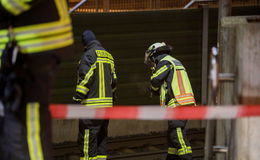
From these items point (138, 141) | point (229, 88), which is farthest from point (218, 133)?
point (138, 141)

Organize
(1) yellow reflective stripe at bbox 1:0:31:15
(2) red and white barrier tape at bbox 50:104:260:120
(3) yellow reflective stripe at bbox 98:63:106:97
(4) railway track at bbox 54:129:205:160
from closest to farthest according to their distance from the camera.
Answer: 1. (1) yellow reflective stripe at bbox 1:0:31:15
2. (2) red and white barrier tape at bbox 50:104:260:120
3. (3) yellow reflective stripe at bbox 98:63:106:97
4. (4) railway track at bbox 54:129:205:160

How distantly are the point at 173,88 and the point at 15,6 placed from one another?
4140 millimetres

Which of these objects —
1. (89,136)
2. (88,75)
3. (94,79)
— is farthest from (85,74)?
(89,136)

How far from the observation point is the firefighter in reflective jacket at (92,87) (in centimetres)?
721

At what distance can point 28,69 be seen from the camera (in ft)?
11.4

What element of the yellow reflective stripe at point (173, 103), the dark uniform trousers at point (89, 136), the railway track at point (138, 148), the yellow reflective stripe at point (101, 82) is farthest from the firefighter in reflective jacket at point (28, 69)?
the railway track at point (138, 148)

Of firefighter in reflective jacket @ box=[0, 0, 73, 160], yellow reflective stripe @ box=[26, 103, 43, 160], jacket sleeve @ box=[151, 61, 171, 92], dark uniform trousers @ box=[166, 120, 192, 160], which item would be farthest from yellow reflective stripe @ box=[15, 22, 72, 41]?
dark uniform trousers @ box=[166, 120, 192, 160]

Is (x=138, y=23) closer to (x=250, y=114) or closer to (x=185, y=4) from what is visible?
(x=185, y=4)

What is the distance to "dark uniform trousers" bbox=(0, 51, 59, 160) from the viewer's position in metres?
3.50

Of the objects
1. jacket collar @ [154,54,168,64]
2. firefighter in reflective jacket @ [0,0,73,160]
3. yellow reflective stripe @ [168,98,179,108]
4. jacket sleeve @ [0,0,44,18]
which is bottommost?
yellow reflective stripe @ [168,98,179,108]

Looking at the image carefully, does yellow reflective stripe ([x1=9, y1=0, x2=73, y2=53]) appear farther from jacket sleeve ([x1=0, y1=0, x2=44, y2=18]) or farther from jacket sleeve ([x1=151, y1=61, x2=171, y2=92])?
jacket sleeve ([x1=151, y1=61, x2=171, y2=92])

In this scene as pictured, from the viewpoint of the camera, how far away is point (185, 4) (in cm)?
1004

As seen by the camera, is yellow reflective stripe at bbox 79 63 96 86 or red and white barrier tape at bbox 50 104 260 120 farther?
yellow reflective stripe at bbox 79 63 96 86

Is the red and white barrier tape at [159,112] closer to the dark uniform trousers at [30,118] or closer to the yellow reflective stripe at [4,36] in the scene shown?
the dark uniform trousers at [30,118]
